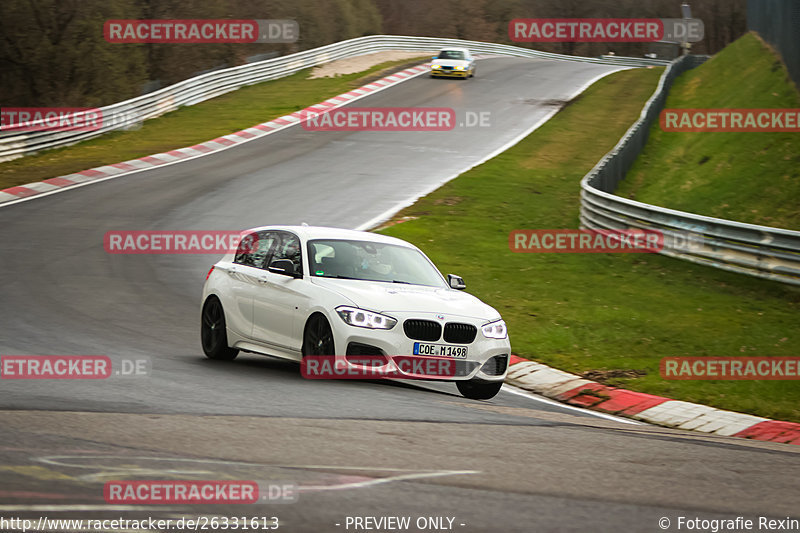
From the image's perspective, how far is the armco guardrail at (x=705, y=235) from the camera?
1738 centimetres

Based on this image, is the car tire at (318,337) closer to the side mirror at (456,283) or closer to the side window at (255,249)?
the side window at (255,249)

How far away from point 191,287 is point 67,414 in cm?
922

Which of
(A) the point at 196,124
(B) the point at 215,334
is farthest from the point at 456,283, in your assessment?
(A) the point at 196,124

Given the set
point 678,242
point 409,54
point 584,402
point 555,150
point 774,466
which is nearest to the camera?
point 774,466

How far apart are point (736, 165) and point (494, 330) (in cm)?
1854

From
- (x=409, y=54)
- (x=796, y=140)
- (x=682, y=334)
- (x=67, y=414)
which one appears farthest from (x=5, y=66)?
(x=67, y=414)

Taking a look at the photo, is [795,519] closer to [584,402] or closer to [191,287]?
[584,402]

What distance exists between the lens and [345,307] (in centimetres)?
1052

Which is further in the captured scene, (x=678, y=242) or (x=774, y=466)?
(x=678, y=242)

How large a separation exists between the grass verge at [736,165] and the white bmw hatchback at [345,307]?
12701 millimetres

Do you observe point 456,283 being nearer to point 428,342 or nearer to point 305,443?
point 428,342

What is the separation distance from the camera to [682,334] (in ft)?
47.8

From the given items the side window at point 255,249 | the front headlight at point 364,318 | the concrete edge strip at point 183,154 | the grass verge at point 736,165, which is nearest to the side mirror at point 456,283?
the front headlight at point 364,318

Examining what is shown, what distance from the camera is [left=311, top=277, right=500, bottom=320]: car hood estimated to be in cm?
1062
